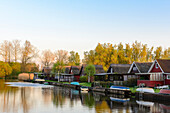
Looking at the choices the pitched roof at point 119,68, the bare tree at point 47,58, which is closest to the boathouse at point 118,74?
the pitched roof at point 119,68

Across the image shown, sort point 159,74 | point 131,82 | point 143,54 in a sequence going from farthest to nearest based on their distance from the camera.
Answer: point 143,54
point 131,82
point 159,74

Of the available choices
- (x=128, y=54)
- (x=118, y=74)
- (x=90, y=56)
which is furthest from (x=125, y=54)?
(x=118, y=74)

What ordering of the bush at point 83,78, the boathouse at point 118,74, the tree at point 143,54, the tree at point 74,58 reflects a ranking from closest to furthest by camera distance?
the boathouse at point 118,74 → the bush at point 83,78 → the tree at point 143,54 → the tree at point 74,58

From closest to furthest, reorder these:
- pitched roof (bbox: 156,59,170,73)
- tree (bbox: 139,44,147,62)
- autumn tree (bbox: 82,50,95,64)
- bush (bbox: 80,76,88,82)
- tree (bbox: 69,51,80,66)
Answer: pitched roof (bbox: 156,59,170,73)
bush (bbox: 80,76,88,82)
tree (bbox: 139,44,147,62)
autumn tree (bbox: 82,50,95,64)
tree (bbox: 69,51,80,66)

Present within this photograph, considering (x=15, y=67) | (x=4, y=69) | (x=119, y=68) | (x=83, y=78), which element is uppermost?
(x=119, y=68)

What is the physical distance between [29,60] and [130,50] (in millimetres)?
55659

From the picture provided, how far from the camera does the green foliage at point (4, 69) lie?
4801 inches

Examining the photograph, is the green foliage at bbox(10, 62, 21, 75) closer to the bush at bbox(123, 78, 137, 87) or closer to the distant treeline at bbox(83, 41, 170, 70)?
the distant treeline at bbox(83, 41, 170, 70)

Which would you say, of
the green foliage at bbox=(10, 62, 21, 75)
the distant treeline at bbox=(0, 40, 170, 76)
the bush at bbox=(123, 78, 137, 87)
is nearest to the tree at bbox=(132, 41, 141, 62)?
the distant treeline at bbox=(0, 40, 170, 76)

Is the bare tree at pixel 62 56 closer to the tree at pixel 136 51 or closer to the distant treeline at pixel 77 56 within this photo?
the distant treeline at pixel 77 56

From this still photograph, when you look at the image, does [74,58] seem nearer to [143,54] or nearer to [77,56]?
[77,56]

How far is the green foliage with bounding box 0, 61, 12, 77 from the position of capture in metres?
122

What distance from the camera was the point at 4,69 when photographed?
124375 millimetres

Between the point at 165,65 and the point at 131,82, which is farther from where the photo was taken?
the point at 131,82
